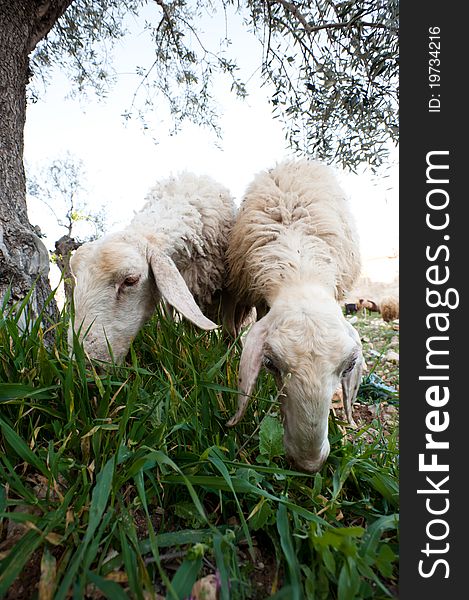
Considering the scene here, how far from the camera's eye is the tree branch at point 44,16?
3.08m

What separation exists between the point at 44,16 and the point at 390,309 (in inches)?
294

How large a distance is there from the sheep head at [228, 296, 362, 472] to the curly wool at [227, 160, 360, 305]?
37 centimetres

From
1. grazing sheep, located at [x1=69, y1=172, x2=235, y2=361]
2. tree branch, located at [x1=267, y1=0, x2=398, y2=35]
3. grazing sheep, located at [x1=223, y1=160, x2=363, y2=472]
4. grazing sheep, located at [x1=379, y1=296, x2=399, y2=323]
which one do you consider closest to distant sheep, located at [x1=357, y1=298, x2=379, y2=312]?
grazing sheep, located at [x1=379, y1=296, x2=399, y2=323]

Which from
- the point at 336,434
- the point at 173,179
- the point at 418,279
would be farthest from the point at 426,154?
the point at 173,179

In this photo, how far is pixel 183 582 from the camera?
1001 millimetres

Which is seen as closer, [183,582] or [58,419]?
[183,582]

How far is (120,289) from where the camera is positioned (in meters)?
2.22

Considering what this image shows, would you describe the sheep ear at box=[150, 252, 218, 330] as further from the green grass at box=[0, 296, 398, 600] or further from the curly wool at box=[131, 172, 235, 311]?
the green grass at box=[0, 296, 398, 600]

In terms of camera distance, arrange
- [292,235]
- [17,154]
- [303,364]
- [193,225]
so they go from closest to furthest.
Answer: [303,364] < [292,235] < [17,154] < [193,225]

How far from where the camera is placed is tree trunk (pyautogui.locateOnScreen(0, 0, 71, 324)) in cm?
210

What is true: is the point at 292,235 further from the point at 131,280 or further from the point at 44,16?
the point at 44,16

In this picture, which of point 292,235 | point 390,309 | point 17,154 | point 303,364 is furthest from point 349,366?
point 390,309

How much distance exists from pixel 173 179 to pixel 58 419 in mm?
2340

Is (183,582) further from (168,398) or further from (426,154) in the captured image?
(426,154)
